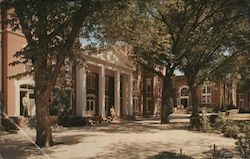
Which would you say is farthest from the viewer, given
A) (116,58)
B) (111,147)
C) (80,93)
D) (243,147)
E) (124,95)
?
(124,95)

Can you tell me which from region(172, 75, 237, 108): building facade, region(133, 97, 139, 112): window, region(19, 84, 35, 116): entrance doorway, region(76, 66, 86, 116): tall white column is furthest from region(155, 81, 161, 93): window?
region(19, 84, 35, 116): entrance doorway

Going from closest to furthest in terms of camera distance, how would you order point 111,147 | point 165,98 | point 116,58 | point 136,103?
point 111,147, point 165,98, point 116,58, point 136,103

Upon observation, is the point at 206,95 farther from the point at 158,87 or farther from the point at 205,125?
the point at 205,125

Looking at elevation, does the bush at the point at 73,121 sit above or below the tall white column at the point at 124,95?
below

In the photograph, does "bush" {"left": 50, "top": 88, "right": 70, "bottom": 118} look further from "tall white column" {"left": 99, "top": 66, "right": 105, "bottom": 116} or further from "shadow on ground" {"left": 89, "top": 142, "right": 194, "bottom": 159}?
"shadow on ground" {"left": 89, "top": 142, "right": 194, "bottom": 159}

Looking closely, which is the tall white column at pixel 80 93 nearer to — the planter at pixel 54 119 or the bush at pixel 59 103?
the bush at pixel 59 103

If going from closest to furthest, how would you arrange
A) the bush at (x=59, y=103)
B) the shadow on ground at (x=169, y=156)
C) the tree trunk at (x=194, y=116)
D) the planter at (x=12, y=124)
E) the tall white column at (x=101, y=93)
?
1. the shadow on ground at (x=169, y=156)
2. the planter at (x=12, y=124)
3. the tree trunk at (x=194, y=116)
4. the bush at (x=59, y=103)
5. the tall white column at (x=101, y=93)

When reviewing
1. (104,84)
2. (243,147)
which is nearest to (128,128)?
(104,84)

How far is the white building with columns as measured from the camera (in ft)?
125

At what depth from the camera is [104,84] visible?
4278cm

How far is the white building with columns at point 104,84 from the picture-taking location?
3806 cm

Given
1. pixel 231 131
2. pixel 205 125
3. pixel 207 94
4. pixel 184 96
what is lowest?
pixel 231 131

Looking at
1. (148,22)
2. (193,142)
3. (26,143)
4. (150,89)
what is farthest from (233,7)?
(150,89)

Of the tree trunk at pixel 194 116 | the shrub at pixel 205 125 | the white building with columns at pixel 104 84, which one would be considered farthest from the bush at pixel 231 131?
the white building with columns at pixel 104 84
